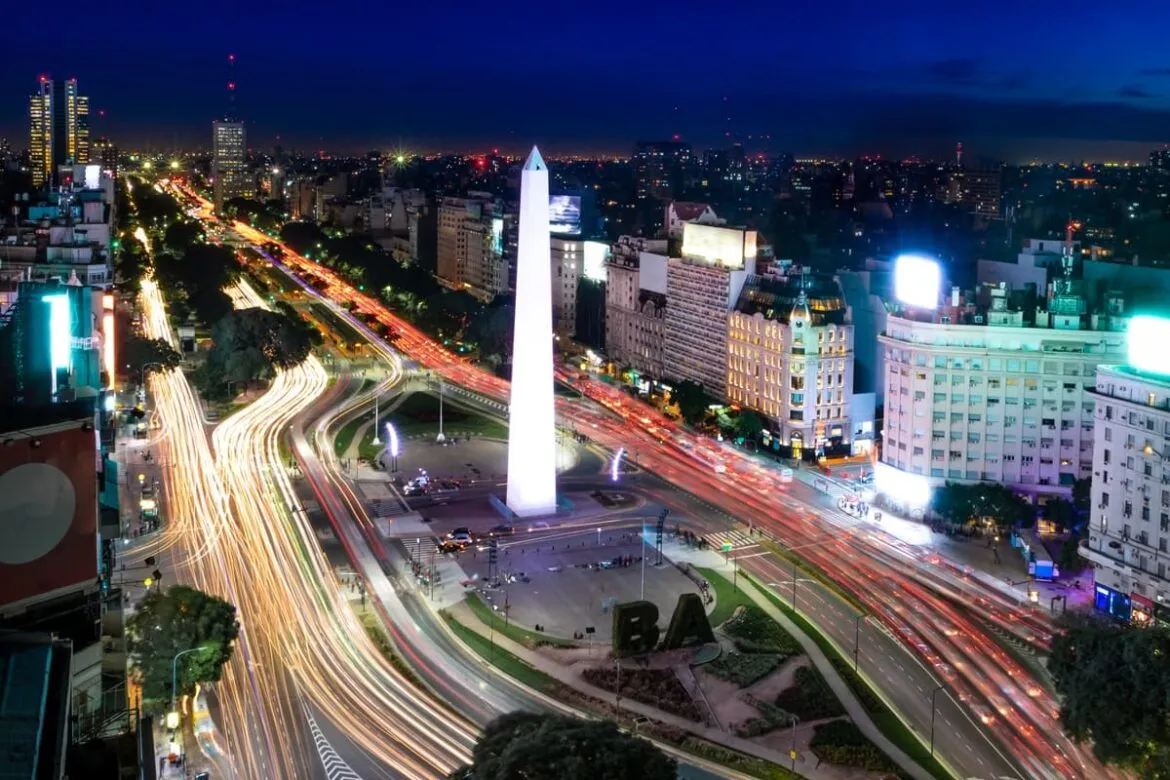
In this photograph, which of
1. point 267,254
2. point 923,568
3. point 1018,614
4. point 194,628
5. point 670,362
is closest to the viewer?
point 194,628

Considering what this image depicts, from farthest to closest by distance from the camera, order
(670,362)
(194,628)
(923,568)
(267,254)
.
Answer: (267,254)
(670,362)
(923,568)
(194,628)

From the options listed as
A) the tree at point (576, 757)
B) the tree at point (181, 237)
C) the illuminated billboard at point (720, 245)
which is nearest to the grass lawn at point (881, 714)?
the tree at point (576, 757)

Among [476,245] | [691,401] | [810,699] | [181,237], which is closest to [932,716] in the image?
[810,699]

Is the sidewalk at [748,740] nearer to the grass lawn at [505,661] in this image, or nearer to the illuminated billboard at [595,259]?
Answer: the grass lawn at [505,661]

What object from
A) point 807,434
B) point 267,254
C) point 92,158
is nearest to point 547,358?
point 807,434

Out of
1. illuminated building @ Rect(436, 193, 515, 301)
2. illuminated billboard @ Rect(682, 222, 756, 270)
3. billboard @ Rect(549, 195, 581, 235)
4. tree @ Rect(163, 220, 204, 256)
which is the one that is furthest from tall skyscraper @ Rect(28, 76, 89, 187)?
illuminated billboard @ Rect(682, 222, 756, 270)

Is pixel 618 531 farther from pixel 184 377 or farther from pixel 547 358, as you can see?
pixel 184 377
